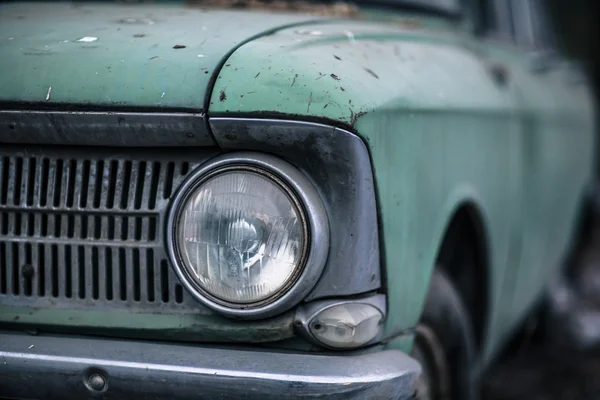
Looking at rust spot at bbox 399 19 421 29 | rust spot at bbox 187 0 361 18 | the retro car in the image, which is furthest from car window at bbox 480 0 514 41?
the retro car

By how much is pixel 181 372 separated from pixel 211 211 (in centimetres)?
33

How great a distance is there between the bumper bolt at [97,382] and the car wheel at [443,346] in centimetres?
82

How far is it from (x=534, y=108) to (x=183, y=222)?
1.87m

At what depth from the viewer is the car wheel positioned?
2.11 metres

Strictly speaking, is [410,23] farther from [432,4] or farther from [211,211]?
[211,211]

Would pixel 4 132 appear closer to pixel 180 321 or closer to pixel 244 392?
pixel 180 321

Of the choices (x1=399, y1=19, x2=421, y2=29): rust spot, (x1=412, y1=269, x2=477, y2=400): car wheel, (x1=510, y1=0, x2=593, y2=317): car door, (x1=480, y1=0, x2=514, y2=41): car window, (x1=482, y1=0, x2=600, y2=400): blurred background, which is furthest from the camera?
(x1=482, y1=0, x2=600, y2=400): blurred background

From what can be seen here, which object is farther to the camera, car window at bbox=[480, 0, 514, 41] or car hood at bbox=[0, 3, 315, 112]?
car window at bbox=[480, 0, 514, 41]

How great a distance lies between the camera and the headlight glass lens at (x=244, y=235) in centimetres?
162

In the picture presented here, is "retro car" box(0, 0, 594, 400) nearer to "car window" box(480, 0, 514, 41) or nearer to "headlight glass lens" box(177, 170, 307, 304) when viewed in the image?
"headlight glass lens" box(177, 170, 307, 304)

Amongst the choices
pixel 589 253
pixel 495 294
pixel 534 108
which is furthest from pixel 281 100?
pixel 589 253

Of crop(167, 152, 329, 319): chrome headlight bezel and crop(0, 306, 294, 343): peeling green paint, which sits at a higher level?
crop(167, 152, 329, 319): chrome headlight bezel

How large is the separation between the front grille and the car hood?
0.12 meters

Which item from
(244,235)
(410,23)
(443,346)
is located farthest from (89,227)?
(410,23)
